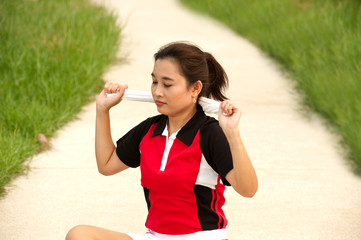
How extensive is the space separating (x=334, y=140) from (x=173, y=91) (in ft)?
11.7

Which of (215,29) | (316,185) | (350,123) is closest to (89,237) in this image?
(316,185)

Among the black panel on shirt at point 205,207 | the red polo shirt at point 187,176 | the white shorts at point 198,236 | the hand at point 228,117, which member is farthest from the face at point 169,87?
the white shorts at point 198,236

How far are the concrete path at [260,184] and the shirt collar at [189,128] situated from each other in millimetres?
1498

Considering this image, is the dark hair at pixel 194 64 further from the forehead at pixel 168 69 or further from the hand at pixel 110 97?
the hand at pixel 110 97

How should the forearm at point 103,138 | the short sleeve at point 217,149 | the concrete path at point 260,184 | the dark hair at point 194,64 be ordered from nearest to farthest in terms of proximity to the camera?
the short sleeve at point 217,149
the dark hair at point 194,64
the forearm at point 103,138
the concrete path at point 260,184

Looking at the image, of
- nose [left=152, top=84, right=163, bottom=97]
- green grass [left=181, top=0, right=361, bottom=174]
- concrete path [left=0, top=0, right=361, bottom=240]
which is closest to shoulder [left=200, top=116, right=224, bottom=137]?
nose [left=152, top=84, right=163, bottom=97]

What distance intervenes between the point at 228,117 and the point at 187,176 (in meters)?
0.32

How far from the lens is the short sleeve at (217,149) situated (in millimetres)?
2479

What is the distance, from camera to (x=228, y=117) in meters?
2.41

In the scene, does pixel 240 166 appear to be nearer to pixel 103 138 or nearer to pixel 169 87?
pixel 169 87

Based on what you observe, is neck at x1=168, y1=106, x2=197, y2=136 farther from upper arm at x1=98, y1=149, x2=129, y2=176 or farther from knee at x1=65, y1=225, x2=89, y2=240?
knee at x1=65, y1=225, x2=89, y2=240

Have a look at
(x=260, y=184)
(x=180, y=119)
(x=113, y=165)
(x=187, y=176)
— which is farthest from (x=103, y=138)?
(x=260, y=184)

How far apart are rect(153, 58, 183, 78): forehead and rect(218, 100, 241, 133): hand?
26 centimetres

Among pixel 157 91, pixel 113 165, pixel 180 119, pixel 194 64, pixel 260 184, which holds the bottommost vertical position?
pixel 260 184
